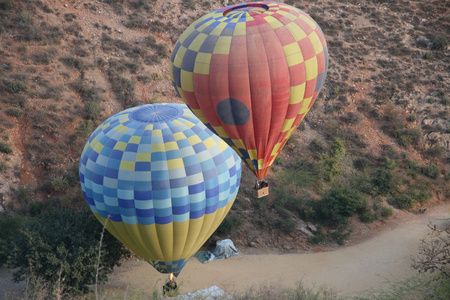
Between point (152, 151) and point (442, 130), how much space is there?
1988 centimetres

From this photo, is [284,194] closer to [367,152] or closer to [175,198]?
[367,152]

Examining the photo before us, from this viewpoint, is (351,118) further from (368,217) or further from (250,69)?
(250,69)

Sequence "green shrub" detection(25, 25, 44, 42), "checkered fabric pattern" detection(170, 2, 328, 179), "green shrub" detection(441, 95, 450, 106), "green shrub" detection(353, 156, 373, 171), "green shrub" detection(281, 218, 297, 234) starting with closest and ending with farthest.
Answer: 1. "checkered fabric pattern" detection(170, 2, 328, 179)
2. "green shrub" detection(281, 218, 297, 234)
3. "green shrub" detection(353, 156, 373, 171)
4. "green shrub" detection(25, 25, 44, 42)
5. "green shrub" detection(441, 95, 450, 106)

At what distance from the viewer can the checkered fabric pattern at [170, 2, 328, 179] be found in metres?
12.4

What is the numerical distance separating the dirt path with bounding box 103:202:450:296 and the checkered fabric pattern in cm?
720

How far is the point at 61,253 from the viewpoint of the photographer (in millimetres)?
15609

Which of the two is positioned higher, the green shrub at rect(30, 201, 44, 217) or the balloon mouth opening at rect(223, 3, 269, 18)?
the balloon mouth opening at rect(223, 3, 269, 18)

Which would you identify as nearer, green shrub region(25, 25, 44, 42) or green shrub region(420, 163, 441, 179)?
green shrub region(420, 163, 441, 179)

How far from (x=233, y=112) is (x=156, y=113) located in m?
3.95

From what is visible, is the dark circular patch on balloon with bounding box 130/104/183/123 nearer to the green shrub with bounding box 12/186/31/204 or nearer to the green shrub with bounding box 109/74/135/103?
the green shrub with bounding box 12/186/31/204

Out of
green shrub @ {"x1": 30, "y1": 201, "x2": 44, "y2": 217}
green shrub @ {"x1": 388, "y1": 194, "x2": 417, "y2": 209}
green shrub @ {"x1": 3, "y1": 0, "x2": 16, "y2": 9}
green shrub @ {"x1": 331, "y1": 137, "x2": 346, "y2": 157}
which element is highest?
green shrub @ {"x1": 3, "y1": 0, "x2": 16, "y2": 9}

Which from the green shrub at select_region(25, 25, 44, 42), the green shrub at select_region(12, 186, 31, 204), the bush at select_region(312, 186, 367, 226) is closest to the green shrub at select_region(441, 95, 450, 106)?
the bush at select_region(312, 186, 367, 226)

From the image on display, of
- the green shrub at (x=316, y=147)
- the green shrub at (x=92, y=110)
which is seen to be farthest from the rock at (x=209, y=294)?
the green shrub at (x=92, y=110)

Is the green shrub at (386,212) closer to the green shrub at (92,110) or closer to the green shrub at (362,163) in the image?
the green shrub at (362,163)
